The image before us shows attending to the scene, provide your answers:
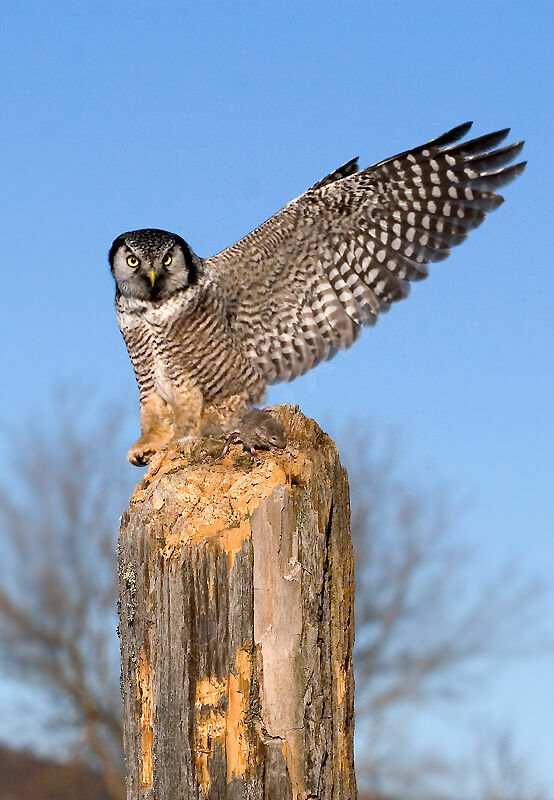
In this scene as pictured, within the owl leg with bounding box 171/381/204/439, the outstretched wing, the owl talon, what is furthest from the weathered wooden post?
the outstretched wing

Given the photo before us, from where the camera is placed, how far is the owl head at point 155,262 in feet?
16.2

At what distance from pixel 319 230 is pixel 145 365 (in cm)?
118

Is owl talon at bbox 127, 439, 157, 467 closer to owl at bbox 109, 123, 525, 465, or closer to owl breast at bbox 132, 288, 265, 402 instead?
owl at bbox 109, 123, 525, 465

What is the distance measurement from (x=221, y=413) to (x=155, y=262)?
872 millimetres

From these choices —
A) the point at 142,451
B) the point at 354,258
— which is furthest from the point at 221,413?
the point at 354,258

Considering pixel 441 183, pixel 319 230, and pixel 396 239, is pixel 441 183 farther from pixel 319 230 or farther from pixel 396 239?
pixel 319 230

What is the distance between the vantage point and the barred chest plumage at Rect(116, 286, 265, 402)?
4938 millimetres

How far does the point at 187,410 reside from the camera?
16.2ft

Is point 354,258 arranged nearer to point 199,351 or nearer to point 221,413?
point 199,351

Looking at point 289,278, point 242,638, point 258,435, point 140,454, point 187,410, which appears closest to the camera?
point 242,638

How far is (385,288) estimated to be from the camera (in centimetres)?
503

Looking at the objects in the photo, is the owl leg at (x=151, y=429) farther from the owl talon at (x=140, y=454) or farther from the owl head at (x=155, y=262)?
the owl head at (x=155, y=262)

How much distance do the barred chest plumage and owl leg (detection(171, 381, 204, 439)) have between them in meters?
0.03

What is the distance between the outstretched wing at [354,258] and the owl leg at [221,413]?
260 millimetres
